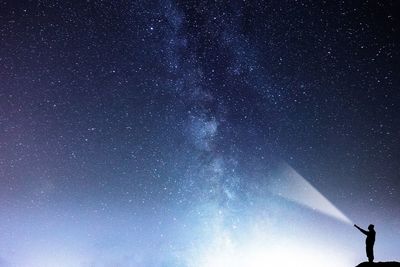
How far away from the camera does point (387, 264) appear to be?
25.3 meters

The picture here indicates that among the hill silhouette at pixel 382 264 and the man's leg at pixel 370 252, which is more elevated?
the man's leg at pixel 370 252

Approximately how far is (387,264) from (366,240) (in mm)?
1195

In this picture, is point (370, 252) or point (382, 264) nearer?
point (382, 264)

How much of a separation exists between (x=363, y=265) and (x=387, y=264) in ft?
3.01

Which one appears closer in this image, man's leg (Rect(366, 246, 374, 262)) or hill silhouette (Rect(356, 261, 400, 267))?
hill silhouette (Rect(356, 261, 400, 267))

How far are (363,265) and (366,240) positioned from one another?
0.98 m

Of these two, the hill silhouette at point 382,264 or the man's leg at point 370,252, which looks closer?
the hill silhouette at point 382,264

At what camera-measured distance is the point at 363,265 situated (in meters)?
25.6

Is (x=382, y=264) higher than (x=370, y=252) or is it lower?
lower

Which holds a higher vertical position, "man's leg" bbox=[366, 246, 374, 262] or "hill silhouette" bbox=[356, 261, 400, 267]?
"man's leg" bbox=[366, 246, 374, 262]

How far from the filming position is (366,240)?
25.7 m
